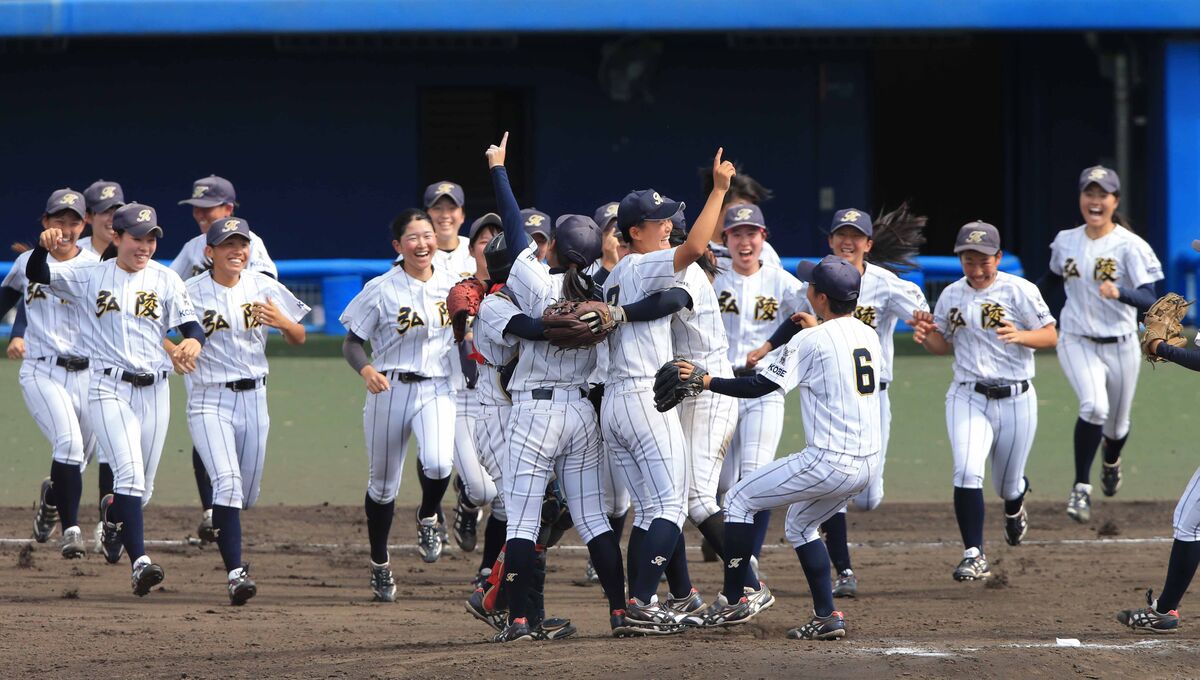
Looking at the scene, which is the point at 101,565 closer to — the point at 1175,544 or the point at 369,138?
the point at 1175,544

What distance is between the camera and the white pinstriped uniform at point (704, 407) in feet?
21.4

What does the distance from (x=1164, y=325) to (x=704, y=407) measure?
1.72m

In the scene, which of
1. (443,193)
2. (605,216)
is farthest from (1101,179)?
(443,193)

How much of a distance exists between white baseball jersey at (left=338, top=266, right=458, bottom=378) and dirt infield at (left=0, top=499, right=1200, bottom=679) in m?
1.05

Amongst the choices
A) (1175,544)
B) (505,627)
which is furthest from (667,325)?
(1175,544)

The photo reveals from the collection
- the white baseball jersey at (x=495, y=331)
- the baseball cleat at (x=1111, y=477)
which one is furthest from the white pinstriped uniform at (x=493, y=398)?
the baseball cleat at (x=1111, y=477)

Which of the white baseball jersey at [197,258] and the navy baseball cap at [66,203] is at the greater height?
the navy baseball cap at [66,203]

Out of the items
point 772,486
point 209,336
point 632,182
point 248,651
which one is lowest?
point 248,651

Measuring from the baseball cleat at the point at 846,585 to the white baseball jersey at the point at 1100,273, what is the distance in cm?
254

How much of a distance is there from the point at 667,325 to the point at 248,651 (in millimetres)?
1920

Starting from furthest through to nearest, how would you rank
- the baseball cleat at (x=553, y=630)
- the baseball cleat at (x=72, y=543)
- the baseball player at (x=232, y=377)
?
1. the baseball cleat at (x=72, y=543)
2. the baseball player at (x=232, y=377)
3. the baseball cleat at (x=553, y=630)

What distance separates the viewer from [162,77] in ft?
45.9

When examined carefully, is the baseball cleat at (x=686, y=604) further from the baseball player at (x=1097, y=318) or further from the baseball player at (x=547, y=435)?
the baseball player at (x=1097, y=318)

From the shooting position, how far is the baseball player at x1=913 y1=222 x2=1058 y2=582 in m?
7.89
